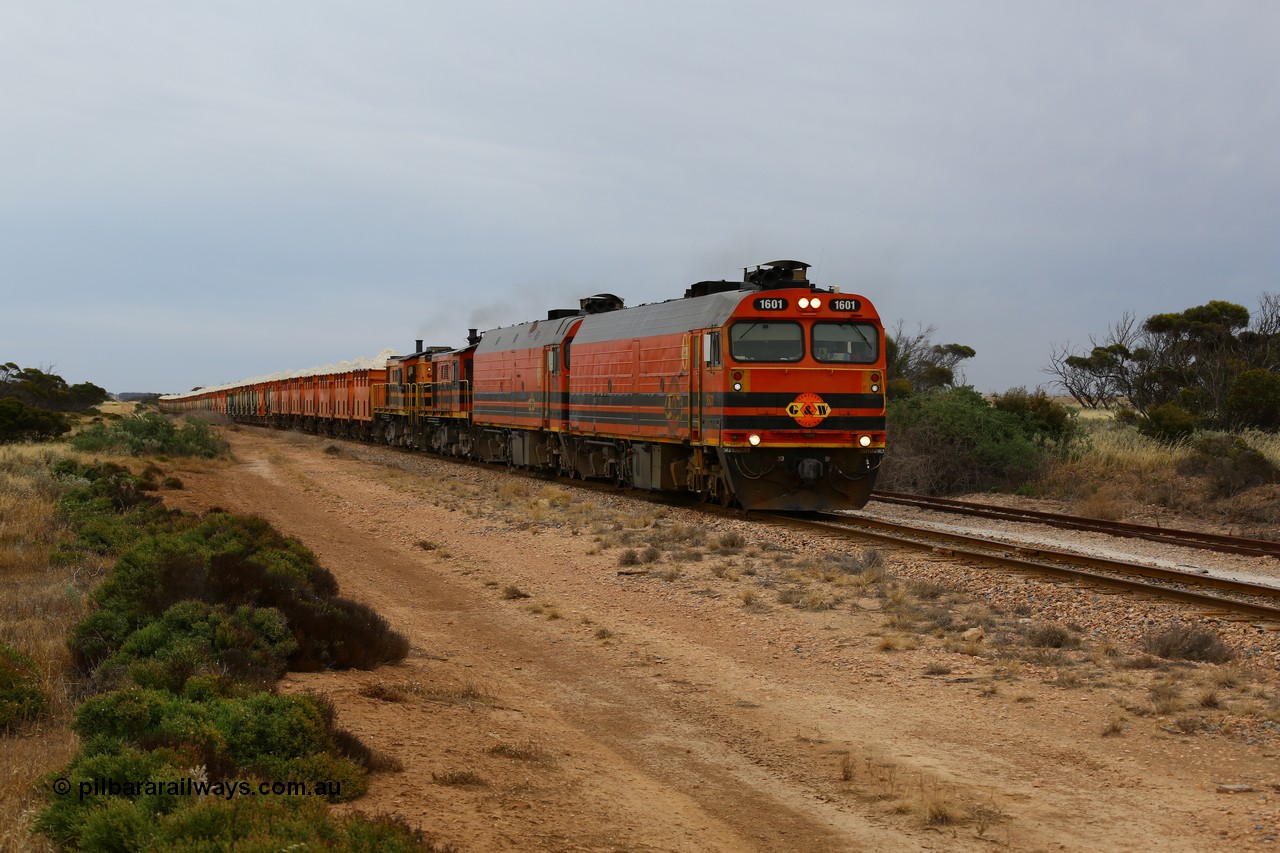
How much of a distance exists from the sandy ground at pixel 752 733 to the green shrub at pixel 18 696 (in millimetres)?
1685

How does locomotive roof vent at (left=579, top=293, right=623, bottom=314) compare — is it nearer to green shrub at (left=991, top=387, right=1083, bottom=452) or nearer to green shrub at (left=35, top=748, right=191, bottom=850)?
green shrub at (left=991, top=387, right=1083, bottom=452)

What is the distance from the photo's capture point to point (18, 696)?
286 inches

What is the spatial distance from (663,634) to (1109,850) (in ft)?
19.2

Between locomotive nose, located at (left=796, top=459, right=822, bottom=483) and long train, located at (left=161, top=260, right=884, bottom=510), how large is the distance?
2 cm

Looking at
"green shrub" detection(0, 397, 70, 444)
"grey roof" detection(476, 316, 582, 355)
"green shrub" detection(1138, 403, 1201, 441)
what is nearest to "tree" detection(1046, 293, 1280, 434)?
"green shrub" detection(1138, 403, 1201, 441)

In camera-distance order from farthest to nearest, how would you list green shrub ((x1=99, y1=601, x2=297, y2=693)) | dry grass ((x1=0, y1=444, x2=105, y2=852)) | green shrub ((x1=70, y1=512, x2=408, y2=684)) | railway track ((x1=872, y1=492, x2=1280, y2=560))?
railway track ((x1=872, y1=492, x2=1280, y2=560))
green shrub ((x1=70, y1=512, x2=408, y2=684))
green shrub ((x1=99, y1=601, x2=297, y2=693))
dry grass ((x1=0, y1=444, x2=105, y2=852))

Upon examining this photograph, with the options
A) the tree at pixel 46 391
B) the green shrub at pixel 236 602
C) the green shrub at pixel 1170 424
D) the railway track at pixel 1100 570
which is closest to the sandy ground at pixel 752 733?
the green shrub at pixel 236 602

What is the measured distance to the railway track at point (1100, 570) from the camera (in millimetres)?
11203

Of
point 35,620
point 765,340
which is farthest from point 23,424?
point 35,620

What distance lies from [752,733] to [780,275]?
13566 mm

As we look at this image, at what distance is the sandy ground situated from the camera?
19.3ft

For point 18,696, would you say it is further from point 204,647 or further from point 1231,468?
point 1231,468

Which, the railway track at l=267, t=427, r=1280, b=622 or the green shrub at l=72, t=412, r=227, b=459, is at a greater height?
the green shrub at l=72, t=412, r=227, b=459

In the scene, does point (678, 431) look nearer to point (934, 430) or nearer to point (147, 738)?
point (934, 430)
